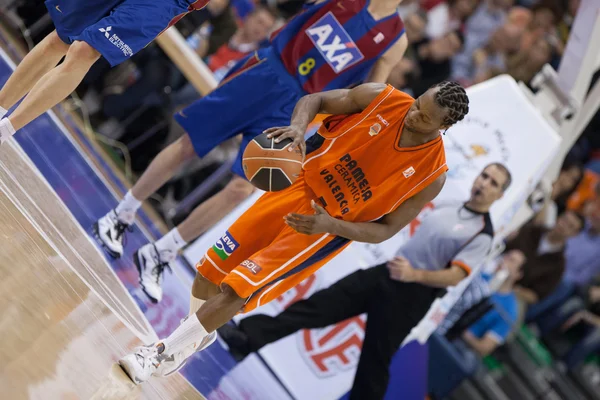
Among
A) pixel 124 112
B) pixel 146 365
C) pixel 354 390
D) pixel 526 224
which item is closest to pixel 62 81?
pixel 146 365

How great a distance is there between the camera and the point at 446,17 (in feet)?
31.3

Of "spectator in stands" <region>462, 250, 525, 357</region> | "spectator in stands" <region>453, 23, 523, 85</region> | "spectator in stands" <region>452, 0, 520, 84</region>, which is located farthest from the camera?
"spectator in stands" <region>452, 0, 520, 84</region>

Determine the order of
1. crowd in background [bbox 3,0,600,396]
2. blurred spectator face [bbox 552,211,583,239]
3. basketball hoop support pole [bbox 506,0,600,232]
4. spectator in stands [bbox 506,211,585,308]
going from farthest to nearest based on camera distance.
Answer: blurred spectator face [bbox 552,211,583,239], spectator in stands [bbox 506,211,585,308], crowd in background [bbox 3,0,600,396], basketball hoop support pole [bbox 506,0,600,232]

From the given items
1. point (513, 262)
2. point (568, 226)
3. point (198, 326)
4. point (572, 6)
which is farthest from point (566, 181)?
point (198, 326)

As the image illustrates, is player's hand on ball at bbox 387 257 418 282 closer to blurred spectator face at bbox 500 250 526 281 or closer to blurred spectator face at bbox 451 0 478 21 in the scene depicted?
blurred spectator face at bbox 500 250 526 281

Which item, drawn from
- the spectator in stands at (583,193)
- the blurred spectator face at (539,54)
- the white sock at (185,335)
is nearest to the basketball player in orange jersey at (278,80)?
the white sock at (185,335)

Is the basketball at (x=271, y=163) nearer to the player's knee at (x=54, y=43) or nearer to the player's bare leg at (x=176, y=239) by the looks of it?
the player's bare leg at (x=176, y=239)

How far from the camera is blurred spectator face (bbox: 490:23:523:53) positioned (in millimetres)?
8812

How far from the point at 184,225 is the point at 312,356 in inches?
54.8

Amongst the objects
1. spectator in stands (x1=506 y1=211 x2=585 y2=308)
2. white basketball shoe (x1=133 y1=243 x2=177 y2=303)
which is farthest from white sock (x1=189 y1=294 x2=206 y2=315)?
spectator in stands (x1=506 y1=211 x2=585 y2=308)

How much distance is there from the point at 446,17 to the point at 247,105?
203 inches

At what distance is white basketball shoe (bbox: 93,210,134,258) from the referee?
1002 millimetres

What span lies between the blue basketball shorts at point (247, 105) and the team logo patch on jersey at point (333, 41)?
265 millimetres

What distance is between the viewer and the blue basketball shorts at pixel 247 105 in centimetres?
508
